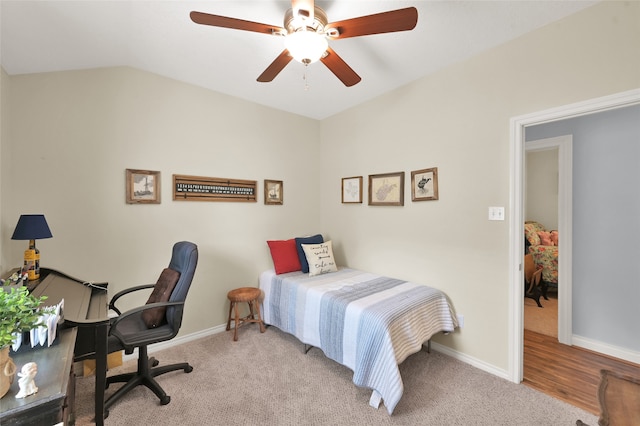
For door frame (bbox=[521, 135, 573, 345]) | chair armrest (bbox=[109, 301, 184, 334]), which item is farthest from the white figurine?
door frame (bbox=[521, 135, 573, 345])

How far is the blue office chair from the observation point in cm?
186

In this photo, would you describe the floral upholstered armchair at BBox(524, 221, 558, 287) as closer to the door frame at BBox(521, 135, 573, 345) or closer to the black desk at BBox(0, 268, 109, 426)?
the door frame at BBox(521, 135, 573, 345)

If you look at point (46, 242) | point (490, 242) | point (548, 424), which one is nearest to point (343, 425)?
point (548, 424)

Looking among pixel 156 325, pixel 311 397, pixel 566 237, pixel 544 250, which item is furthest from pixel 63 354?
pixel 544 250

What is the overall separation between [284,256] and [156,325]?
59.6 inches

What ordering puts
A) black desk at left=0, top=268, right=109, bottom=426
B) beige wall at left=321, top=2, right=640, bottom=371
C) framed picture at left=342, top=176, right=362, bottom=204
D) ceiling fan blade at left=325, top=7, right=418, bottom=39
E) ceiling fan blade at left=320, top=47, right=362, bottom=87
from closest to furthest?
black desk at left=0, top=268, right=109, bottom=426, ceiling fan blade at left=325, top=7, right=418, bottom=39, ceiling fan blade at left=320, top=47, right=362, bottom=87, beige wall at left=321, top=2, right=640, bottom=371, framed picture at left=342, top=176, right=362, bottom=204

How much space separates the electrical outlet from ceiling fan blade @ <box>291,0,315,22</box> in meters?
2.02

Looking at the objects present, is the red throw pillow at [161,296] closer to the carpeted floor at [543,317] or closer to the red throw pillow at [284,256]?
the red throw pillow at [284,256]

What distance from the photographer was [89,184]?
2.37 m

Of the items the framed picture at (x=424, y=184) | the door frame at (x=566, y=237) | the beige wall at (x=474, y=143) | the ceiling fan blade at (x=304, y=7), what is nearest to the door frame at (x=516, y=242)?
the beige wall at (x=474, y=143)

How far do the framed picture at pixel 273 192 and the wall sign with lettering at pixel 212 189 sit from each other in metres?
0.15

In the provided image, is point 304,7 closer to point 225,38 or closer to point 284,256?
point 225,38

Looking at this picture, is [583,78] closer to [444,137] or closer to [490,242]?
[444,137]

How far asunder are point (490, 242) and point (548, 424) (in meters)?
1.25
